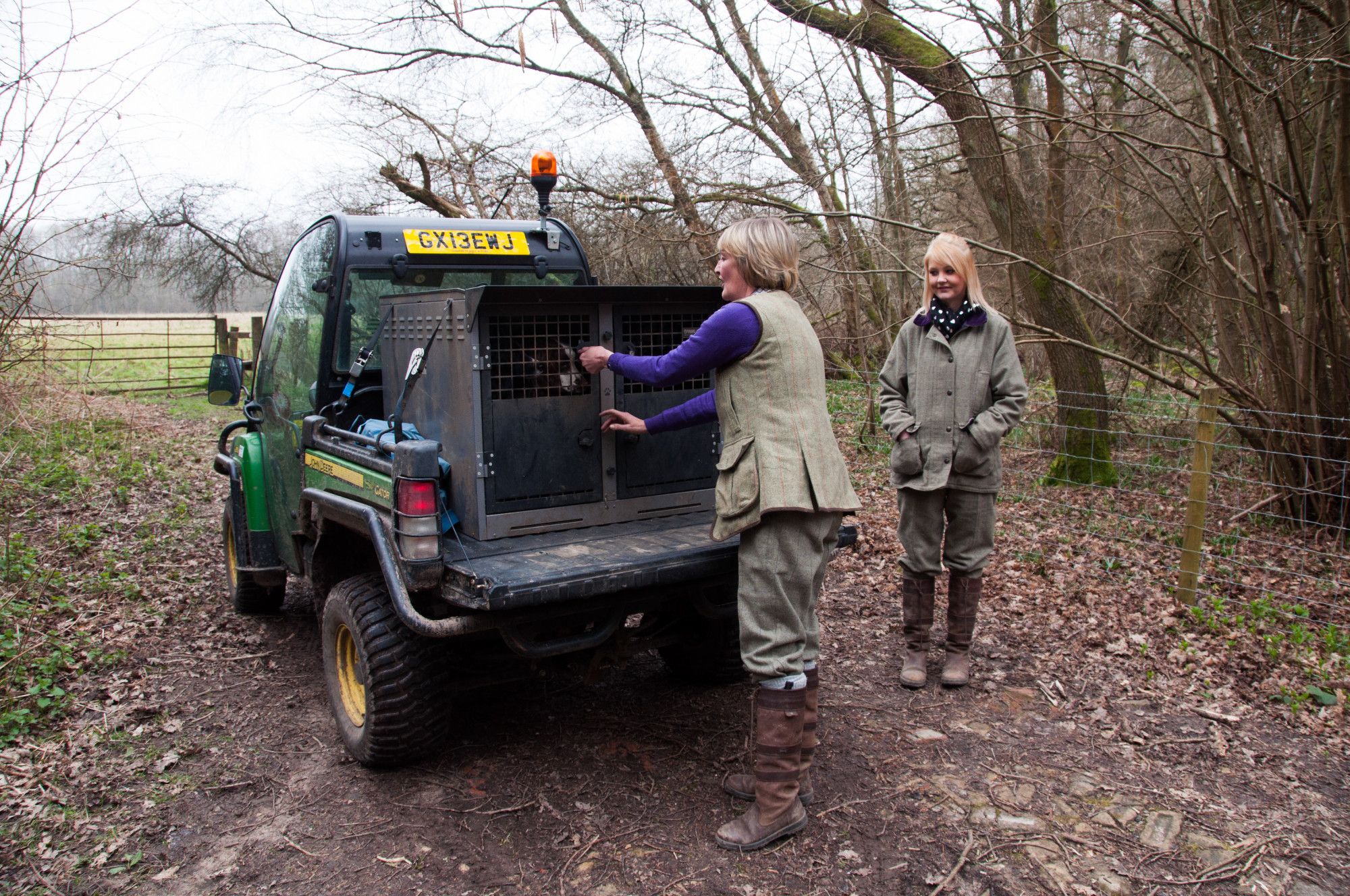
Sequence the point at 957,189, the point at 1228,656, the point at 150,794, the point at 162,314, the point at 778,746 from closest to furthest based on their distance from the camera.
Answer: the point at 778,746
the point at 150,794
the point at 1228,656
the point at 957,189
the point at 162,314

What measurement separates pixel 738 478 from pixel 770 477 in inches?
4.6

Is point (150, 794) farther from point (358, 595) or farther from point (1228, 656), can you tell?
point (1228, 656)

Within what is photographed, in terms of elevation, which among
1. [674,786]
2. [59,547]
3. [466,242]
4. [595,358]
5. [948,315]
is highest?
[466,242]

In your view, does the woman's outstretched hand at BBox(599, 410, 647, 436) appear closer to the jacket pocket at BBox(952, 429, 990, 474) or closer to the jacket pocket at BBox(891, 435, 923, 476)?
the jacket pocket at BBox(891, 435, 923, 476)

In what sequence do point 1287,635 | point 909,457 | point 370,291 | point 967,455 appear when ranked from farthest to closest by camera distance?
point 1287,635 → point 370,291 → point 909,457 → point 967,455

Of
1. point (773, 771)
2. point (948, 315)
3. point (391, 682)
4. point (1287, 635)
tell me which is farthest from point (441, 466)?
point (1287, 635)

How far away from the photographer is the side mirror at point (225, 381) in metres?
4.68

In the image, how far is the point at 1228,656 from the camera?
470cm

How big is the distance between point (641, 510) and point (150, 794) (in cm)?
205

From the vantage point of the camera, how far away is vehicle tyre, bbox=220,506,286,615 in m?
5.32

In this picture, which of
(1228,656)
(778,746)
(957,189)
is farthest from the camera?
(957,189)

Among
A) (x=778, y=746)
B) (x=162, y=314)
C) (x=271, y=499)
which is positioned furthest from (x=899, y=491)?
(x=162, y=314)

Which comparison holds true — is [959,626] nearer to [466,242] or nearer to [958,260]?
[958,260]

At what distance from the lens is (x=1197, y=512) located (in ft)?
17.4
